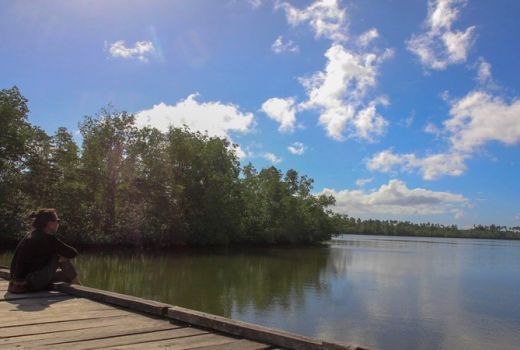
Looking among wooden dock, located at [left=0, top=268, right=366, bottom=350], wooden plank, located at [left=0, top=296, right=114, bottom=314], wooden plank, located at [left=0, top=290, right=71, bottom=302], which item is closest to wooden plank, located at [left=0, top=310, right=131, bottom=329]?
wooden dock, located at [left=0, top=268, right=366, bottom=350]

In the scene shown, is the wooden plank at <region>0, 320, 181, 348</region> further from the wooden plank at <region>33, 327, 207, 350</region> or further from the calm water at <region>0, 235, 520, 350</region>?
the calm water at <region>0, 235, 520, 350</region>

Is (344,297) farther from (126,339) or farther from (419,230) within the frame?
(419,230)

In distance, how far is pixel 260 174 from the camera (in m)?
63.3

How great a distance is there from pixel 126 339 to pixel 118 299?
1.66m

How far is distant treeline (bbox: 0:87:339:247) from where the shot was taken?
29047 millimetres

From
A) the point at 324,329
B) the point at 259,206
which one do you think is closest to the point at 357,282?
the point at 324,329

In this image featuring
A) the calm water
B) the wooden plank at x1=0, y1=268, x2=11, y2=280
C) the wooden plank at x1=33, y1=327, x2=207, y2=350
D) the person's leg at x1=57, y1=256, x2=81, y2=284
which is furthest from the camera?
the calm water

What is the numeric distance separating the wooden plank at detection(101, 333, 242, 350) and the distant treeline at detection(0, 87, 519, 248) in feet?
80.4

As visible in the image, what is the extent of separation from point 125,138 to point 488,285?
1138 inches

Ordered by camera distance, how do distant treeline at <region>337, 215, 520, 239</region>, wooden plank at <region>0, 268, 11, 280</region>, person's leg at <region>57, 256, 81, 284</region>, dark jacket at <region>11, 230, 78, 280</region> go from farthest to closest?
1. distant treeline at <region>337, 215, 520, 239</region>
2. wooden plank at <region>0, 268, 11, 280</region>
3. person's leg at <region>57, 256, 81, 284</region>
4. dark jacket at <region>11, 230, 78, 280</region>

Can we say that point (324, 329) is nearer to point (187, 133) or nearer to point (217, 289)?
point (217, 289)

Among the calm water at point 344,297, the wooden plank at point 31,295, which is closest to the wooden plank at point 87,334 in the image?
the wooden plank at point 31,295

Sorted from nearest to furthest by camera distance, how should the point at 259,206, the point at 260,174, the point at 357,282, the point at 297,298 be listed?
the point at 297,298, the point at 357,282, the point at 259,206, the point at 260,174

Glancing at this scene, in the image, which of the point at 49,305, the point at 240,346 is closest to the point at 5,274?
the point at 49,305
